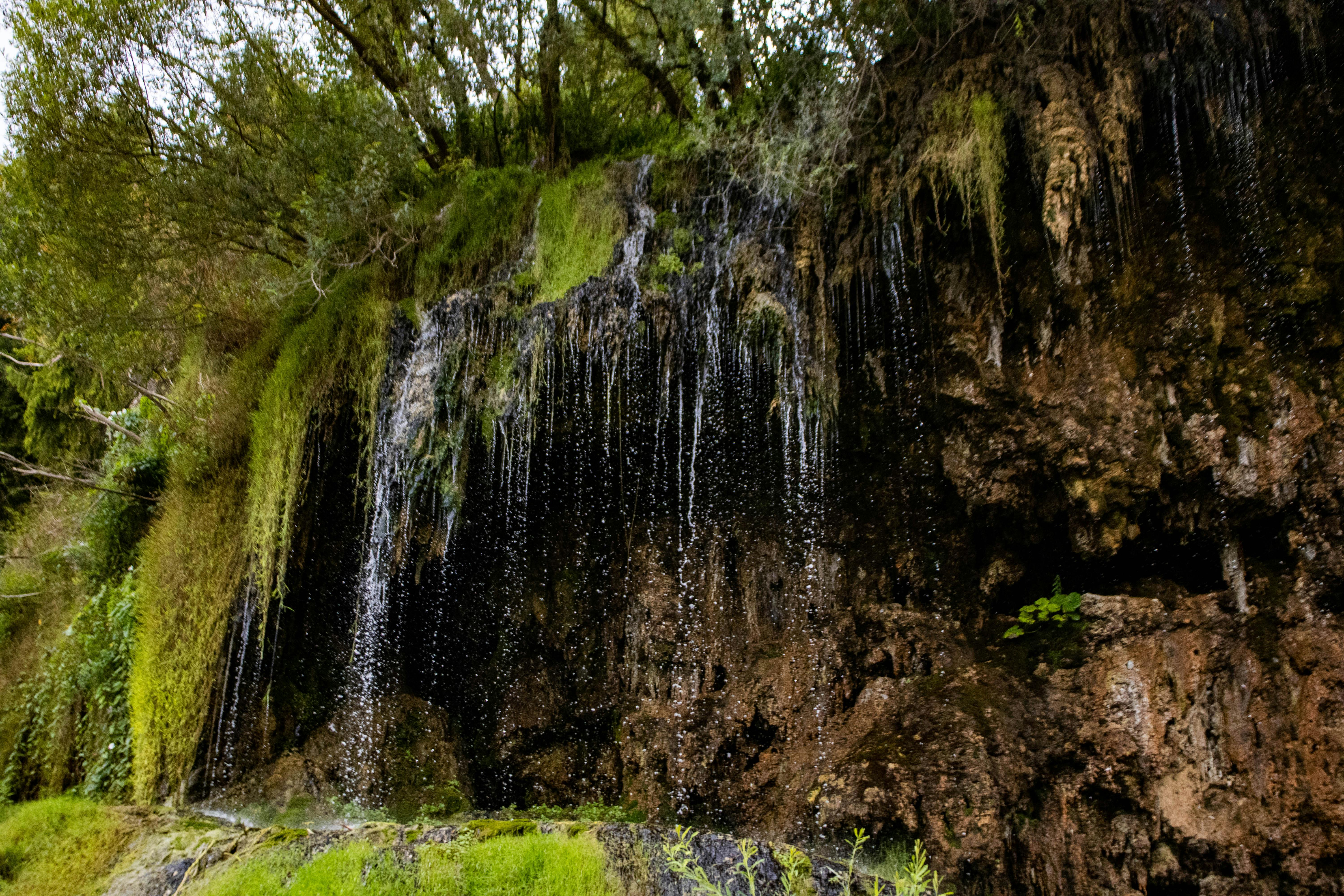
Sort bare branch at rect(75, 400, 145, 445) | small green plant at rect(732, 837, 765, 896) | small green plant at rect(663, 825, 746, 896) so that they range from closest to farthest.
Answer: small green plant at rect(663, 825, 746, 896), small green plant at rect(732, 837, 765, 896), bare branch at rect(75, 400, 145, 445)

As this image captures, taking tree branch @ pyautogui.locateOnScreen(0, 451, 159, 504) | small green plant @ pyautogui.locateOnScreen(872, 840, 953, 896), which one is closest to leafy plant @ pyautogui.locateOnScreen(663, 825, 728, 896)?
small green plant @ pyautogui.locateOnScreen(872, 840, 953, 896)

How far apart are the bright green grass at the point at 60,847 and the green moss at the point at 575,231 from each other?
480cm

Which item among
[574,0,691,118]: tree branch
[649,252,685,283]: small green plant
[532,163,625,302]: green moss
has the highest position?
[574,0,691,118]: tree branch

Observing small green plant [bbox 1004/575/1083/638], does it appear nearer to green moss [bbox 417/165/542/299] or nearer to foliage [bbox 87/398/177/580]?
green moss [bbox 417/165/542/299]

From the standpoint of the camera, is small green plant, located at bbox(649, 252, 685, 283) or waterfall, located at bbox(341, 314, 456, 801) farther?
waterfall, located at bbox(341, 314, 456, 801)

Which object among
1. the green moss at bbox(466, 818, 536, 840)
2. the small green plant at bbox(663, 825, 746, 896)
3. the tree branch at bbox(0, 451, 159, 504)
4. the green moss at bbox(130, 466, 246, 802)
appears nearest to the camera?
the small green plant at bbox(663, 825, 746, 896)

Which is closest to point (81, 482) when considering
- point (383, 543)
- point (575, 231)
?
point (383, 543)

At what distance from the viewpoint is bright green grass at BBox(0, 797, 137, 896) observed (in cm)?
439

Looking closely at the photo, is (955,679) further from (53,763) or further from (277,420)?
(53,763)

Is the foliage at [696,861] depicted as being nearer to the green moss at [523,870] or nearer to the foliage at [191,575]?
the green moss at [523,870]

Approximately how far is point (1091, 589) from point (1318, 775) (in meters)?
1.32

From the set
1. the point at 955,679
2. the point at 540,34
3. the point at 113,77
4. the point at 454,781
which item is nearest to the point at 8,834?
the point at 454,781

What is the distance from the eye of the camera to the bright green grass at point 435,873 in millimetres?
3412

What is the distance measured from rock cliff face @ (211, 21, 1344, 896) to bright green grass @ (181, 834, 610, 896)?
1.67m
